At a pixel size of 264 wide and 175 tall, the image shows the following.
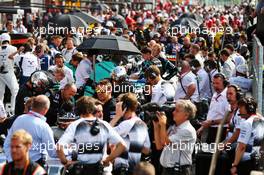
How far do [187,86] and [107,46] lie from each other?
7.65 ft

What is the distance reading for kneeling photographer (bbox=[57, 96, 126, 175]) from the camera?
9.23 metres

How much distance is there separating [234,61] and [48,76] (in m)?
5.25

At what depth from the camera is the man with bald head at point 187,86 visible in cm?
1409

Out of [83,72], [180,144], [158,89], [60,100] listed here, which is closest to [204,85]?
[158,89]

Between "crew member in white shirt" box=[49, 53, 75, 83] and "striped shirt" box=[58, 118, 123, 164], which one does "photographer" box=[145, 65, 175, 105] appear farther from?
"striped shirt" box=[58, 118, 123, 164]

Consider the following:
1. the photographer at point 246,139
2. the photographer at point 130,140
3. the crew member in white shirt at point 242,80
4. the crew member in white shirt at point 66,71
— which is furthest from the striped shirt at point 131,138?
the crew member in white shirt at point 242,80

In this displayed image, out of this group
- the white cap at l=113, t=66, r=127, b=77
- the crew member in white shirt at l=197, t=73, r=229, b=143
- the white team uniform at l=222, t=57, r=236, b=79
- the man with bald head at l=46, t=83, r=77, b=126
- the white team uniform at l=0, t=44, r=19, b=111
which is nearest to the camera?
the crew member in white shirt at l=197, t=73, r=229, b=143

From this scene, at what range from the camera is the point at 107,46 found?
15.8 meters

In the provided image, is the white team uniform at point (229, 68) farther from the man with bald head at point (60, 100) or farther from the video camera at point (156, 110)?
the video camera at point (156, 110)

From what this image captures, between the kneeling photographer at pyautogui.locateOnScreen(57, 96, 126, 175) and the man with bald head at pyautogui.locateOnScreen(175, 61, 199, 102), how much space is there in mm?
4873

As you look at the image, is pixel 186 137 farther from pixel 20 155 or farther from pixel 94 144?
pixel 20 155

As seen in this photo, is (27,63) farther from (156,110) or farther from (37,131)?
(37,131)

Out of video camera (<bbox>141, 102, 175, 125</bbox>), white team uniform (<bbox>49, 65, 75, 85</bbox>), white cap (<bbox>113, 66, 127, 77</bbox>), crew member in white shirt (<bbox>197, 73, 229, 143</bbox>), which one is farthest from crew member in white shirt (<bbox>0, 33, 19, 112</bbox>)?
video camera (<bbox>141, 102, 175, 125</bbox>)

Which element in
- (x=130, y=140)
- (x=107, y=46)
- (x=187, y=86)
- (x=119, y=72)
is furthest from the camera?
(x=107, y=46)
